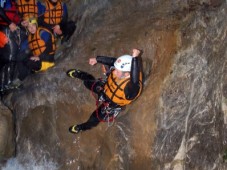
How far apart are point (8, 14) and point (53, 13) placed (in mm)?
1197

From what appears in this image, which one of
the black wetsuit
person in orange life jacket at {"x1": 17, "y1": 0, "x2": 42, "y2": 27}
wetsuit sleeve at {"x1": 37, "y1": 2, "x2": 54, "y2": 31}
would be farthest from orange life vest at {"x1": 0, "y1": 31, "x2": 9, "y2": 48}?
the black wetsuit

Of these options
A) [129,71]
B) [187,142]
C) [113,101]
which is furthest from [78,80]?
[187,142]

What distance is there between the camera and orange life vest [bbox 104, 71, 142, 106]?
236 inches

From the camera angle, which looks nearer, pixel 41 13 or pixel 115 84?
pixel 115 84

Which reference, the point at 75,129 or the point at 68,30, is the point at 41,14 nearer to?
the point at 68,30

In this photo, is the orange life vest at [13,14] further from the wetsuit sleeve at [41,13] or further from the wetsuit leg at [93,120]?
the wetsuit leg at [93,120]

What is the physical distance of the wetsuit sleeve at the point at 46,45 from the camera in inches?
305

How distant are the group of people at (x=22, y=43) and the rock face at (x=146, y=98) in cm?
30

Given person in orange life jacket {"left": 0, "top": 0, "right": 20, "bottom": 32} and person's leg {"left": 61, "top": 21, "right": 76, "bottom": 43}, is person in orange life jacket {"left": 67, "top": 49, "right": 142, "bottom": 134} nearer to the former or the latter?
person's leg {"left": 61, "top": 21, "right": 76, "bottom": 43}

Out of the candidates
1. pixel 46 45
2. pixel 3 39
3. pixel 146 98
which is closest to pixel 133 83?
pixel 146 98

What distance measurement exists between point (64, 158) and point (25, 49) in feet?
9.46

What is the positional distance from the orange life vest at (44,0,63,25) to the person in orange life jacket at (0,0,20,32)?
2.61ft

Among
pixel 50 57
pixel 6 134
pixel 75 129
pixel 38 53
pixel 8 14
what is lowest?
pixel 6 134

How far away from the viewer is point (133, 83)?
5.74m
